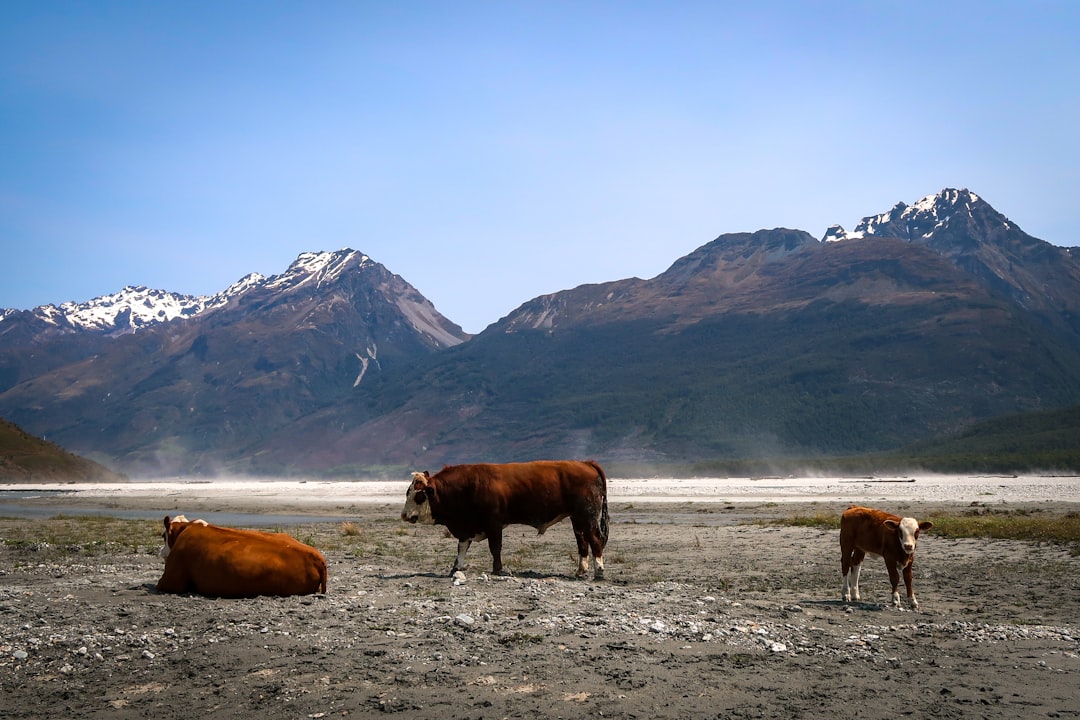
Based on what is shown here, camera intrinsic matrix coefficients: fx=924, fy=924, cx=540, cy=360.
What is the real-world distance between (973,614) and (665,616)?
548 cm

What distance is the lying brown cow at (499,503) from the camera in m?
19.3

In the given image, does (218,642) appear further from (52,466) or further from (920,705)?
(52,466)

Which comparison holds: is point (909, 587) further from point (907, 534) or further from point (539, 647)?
point (539, 647)

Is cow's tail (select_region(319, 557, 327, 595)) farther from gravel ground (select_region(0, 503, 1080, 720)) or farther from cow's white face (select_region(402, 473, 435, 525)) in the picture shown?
cow's white face (select_region(402, 473, 435, 525))

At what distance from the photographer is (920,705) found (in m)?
10.1

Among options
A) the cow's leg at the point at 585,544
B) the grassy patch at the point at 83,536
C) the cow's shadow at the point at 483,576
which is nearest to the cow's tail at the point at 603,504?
the cow's leg at the point at 585,544

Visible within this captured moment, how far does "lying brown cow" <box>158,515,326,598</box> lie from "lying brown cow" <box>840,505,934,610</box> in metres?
9.43

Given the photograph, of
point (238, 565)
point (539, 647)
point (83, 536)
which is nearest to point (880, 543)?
point (539, 647)

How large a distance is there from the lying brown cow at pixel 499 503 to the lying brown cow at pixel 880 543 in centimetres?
497

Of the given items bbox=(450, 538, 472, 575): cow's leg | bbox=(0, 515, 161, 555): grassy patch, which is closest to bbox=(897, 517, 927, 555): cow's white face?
bbox=(450, 538, 472, 575): cow's leg

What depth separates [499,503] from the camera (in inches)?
760

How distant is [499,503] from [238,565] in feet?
19.2

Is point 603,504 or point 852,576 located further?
point 603,504

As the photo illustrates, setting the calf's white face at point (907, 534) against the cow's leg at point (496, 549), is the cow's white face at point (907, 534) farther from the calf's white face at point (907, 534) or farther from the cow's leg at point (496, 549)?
the cow's leg at point (496, 549)
